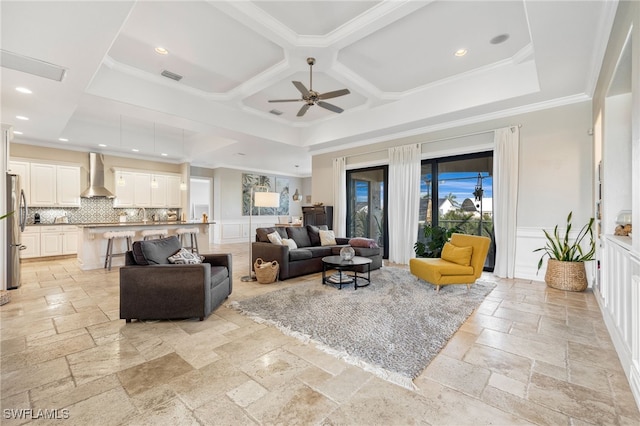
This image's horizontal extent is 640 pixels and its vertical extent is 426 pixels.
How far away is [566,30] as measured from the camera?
2.84m

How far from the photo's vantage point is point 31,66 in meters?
3.23

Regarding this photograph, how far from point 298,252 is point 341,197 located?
281 centimetres

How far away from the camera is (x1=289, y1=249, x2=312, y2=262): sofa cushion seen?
488 centimetres

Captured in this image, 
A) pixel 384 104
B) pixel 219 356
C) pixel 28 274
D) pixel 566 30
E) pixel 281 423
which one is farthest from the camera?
pixel 384 104

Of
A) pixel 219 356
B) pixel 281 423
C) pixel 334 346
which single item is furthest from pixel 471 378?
pixel 219 356

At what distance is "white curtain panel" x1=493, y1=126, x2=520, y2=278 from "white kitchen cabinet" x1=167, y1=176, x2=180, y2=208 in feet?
29.0

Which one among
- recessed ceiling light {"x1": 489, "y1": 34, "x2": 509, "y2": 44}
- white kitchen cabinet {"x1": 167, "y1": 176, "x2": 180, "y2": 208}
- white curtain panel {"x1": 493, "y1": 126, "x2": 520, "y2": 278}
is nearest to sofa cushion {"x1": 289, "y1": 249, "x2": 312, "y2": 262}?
white curtain panel {"x1": 493, "y1": 126, "x2": 520, "y2": 278}

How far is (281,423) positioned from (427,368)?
1.17 m

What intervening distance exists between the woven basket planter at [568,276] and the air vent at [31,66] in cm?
714

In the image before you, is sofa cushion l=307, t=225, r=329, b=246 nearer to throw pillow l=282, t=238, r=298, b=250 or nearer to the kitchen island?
throw pillow l=282, t=238, r=298, b=250

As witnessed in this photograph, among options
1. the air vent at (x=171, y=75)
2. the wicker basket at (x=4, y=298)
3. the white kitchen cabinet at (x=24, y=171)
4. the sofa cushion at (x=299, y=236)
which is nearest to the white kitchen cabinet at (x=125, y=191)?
the white kitchen cabinet at (x=24, y=171)

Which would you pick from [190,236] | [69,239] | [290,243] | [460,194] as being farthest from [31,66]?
[460,194]

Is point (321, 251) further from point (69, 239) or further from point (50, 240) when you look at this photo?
point (50, 240)

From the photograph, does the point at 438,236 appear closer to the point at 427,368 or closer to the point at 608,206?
the point at 608,206
